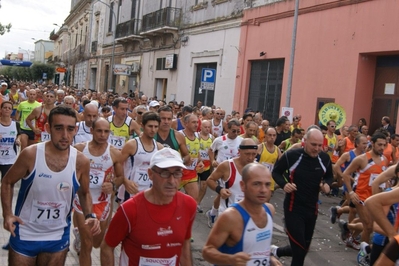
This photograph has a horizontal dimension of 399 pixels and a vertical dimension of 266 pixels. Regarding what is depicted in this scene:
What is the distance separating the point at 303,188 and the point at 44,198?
130 inches

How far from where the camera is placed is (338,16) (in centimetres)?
1748

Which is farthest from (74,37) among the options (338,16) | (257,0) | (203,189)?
(203,189)

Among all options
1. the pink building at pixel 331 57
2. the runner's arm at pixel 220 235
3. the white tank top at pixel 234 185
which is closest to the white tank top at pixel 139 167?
the white tank top at pixel 234 185

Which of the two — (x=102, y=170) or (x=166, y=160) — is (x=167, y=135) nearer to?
(x=102, y=170)

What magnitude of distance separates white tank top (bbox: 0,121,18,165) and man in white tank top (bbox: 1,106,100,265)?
4395mm

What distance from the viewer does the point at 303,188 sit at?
21.4 feet

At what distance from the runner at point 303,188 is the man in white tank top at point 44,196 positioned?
9.00 feet

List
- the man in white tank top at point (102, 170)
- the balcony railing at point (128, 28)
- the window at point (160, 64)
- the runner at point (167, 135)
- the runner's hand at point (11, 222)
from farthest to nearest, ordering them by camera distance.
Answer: the balcony railing at point (128, 28) → the window at point (160, 64) → the runner at point (167, 135) → the man in white tank top at point (102, 170) → the runner's hand at point (11, 222)

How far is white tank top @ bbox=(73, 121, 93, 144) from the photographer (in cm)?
855

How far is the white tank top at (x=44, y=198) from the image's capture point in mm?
4312

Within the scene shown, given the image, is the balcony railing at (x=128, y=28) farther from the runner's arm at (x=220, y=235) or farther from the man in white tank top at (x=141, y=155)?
the runner's arm at (x=220, y=235)

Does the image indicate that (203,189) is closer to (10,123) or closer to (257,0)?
(10,123)

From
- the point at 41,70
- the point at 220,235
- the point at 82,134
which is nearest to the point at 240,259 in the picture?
the point at 220,235

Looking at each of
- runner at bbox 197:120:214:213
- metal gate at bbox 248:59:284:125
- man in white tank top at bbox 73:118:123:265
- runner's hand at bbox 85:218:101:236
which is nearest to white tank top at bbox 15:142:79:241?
runner's hand at bbox 85:218:101:236
